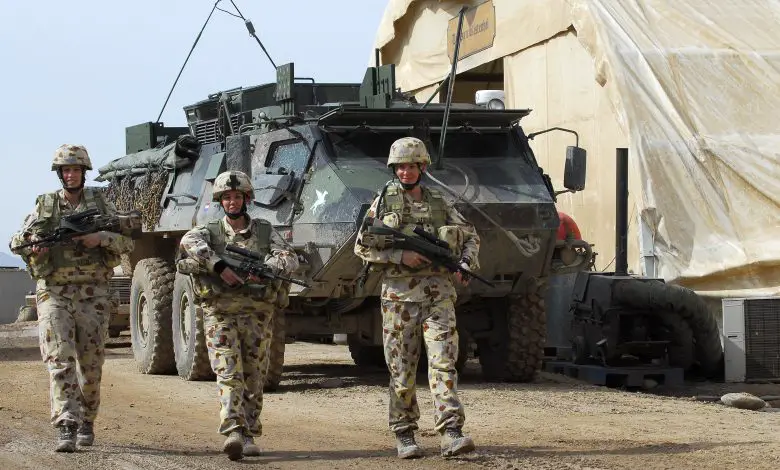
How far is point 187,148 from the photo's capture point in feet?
43.8

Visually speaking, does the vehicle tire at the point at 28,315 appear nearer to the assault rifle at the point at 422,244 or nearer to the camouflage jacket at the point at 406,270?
the camouflage jacket at the point at 406,270

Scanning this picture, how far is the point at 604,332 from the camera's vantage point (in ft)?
40.3

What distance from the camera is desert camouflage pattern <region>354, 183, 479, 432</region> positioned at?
742 centimetres

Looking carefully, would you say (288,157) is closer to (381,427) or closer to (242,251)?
(381,427)

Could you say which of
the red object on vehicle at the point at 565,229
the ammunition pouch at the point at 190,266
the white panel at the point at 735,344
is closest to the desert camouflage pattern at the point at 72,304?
the ammunition pouch at the point at 190,266

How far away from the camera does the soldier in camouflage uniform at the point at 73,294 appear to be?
7754mm

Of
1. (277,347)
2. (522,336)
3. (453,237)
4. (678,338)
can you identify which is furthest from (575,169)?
(453,237)

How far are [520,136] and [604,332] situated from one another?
6.36ft

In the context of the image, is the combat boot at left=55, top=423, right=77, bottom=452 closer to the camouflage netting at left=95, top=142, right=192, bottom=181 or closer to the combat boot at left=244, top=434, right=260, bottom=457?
the combat boot at left=244, top=434, right=260, bottom=457

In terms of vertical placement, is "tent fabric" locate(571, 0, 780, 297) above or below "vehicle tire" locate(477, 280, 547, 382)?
above

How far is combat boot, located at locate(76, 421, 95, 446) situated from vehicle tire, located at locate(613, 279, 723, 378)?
18.8 ft

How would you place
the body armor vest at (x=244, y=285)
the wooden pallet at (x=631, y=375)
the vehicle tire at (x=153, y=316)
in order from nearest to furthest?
the body armor vest at (x=244, y=285), the wooden pallet at (x=631, y=375), the vehicle tire at (x=153, y=316)

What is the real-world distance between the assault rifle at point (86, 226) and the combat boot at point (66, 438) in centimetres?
104

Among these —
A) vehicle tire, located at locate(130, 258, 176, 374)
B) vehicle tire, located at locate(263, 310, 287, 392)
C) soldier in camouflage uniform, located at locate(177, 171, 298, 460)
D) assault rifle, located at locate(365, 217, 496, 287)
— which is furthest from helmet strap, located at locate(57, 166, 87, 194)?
vehicle tire, located at locate(130, 258, 176, 374)
